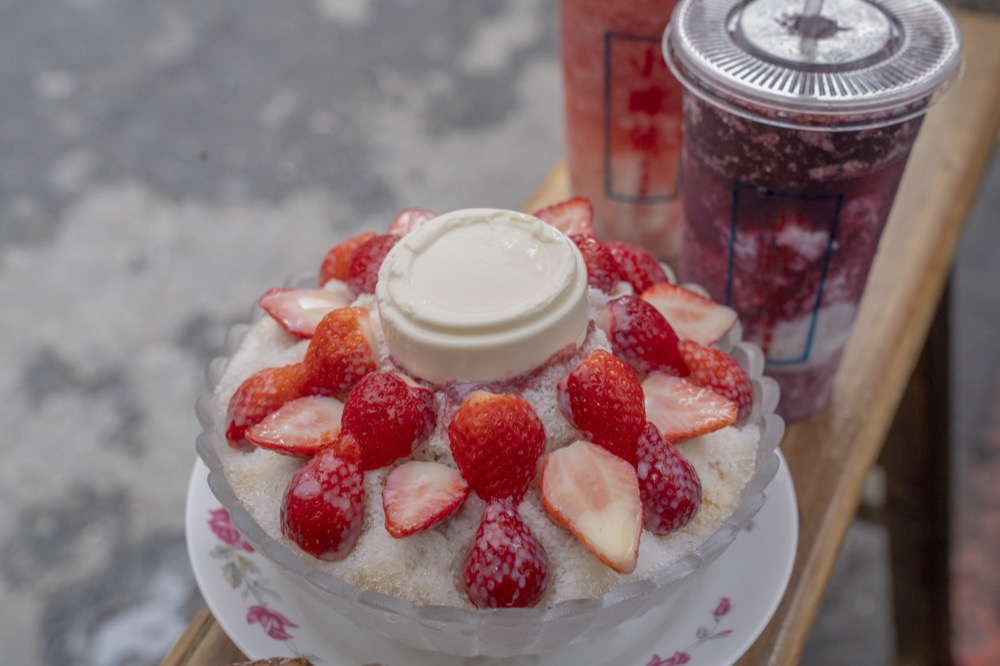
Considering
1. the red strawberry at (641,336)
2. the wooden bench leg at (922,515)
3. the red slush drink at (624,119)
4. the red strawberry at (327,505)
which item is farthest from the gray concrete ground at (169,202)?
the red strawberry at (641,336)

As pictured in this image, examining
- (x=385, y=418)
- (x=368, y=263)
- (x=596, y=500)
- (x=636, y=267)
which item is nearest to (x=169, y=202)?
(x=368, y=263)

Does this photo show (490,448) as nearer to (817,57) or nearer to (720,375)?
(720,375)

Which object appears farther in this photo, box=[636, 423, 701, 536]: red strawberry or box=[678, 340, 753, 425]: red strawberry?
box=[678, 340, 753, 425]: red strawberry

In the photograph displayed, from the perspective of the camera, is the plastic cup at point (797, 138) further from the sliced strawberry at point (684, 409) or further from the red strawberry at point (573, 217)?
the sliced strawberry at point (684, 409)

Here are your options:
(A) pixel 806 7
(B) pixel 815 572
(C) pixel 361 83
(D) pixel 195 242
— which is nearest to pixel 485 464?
(B) pixel 815 572

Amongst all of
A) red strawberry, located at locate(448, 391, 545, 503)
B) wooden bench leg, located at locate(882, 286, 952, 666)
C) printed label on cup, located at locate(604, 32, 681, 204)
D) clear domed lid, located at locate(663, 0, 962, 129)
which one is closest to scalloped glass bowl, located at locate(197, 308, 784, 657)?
red strawberry, located at locate(448, 391, 545, 503)

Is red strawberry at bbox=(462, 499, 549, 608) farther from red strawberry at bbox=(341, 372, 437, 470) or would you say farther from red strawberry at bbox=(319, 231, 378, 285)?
red strawberry at bbox=(319, 231, 378, 285)
